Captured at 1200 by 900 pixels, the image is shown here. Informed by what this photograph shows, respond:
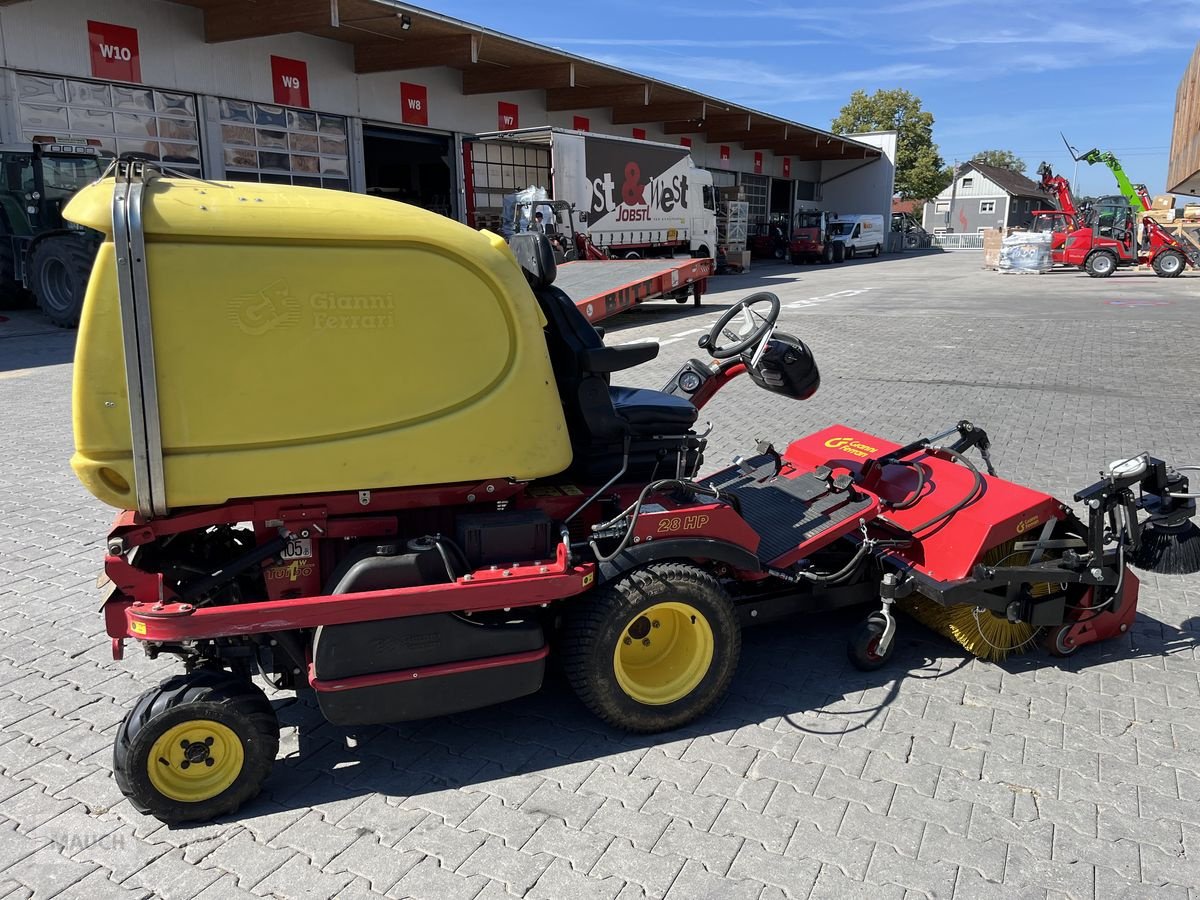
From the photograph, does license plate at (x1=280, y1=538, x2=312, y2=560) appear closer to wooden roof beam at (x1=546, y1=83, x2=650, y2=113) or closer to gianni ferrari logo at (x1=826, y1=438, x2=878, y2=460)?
gianni ferrari logo at (x1=826, y1=438, x2=878, y2=460)

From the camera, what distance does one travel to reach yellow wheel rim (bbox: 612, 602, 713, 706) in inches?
136

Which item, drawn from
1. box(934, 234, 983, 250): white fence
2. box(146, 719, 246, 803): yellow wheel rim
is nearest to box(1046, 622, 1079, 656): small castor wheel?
box(146, 719, 246, 803): yellow wheel rim

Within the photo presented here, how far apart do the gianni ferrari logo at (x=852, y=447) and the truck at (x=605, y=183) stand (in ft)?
58.5

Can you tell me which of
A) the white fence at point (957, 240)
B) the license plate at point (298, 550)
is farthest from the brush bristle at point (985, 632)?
the white fence at point (957, 240)

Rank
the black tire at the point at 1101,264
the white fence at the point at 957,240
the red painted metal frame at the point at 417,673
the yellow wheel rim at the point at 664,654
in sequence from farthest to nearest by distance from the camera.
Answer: the white fence at the point at 957,240 → the black tire at the point at 1101,264 → the yellow wheel rim at the point at 664,654 → the red painted metal frame at the point at 417,673

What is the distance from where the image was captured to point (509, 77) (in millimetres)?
24641

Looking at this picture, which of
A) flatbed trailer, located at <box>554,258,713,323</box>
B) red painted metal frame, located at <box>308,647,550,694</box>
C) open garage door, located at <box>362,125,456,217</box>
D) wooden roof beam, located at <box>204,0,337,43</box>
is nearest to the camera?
red painted metal frame, located at <box>308,647,550,694</box>

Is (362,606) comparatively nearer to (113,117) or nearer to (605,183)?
(113,117)

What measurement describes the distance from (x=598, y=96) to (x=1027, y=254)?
1492cm

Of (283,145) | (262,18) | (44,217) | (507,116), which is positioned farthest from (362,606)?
(507,116)

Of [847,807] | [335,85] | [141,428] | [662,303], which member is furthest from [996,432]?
[335,85]

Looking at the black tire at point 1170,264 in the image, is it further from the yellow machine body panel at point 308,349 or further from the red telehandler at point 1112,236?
the yellow machine body panel at point 308,349

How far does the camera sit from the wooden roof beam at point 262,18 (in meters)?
17.6

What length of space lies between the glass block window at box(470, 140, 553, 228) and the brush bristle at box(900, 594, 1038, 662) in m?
20.7
